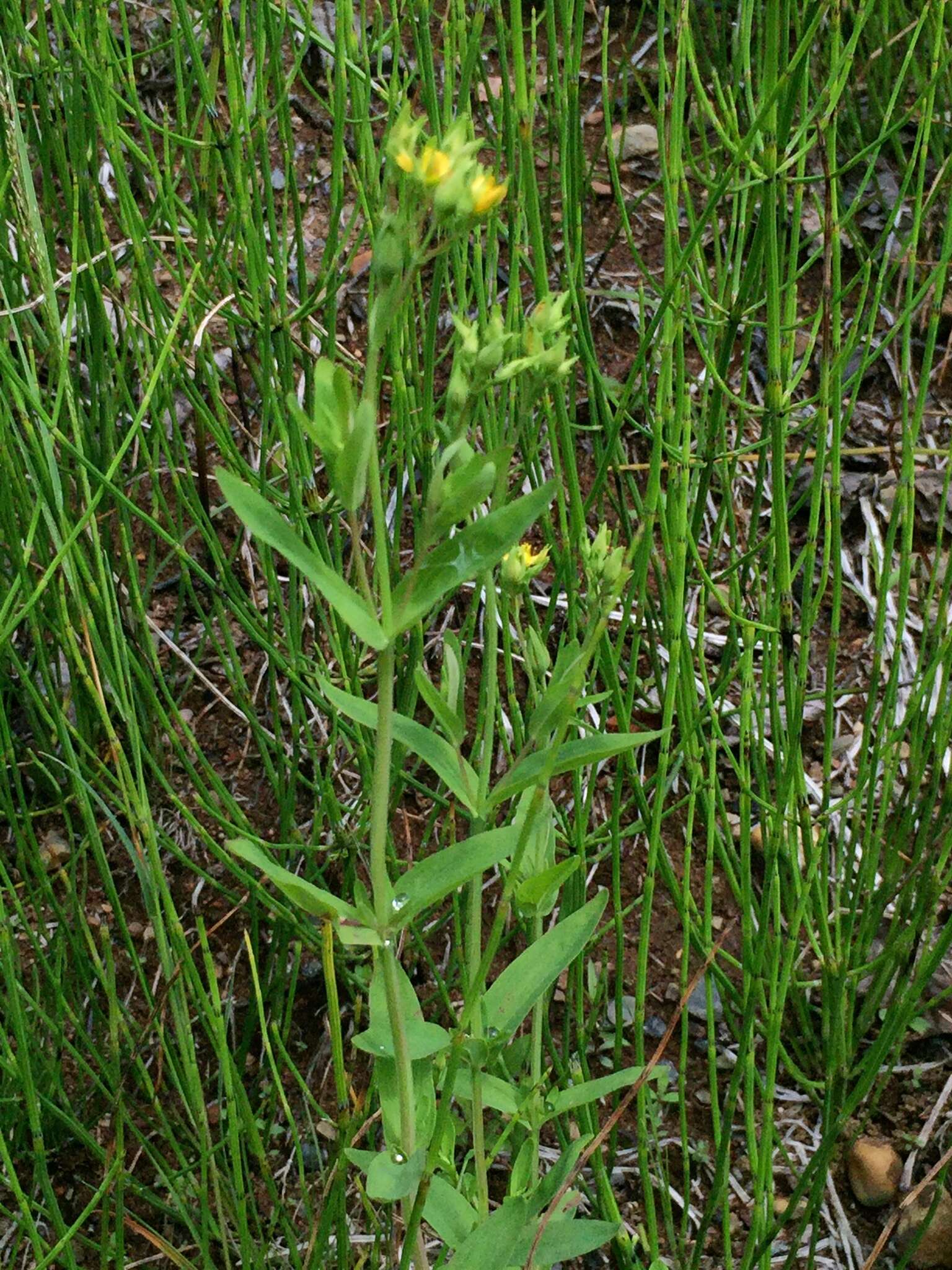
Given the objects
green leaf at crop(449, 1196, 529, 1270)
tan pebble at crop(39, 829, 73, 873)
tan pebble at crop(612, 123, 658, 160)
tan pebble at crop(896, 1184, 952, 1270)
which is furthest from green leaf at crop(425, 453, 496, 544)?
tan pebble at crop(612, 123, 658, 160)

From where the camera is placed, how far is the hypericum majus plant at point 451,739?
0.71m

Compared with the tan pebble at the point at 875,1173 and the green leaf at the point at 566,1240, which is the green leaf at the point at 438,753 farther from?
the tan pebble at the point at 875,1173

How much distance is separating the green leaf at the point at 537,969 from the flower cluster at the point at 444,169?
0.52m

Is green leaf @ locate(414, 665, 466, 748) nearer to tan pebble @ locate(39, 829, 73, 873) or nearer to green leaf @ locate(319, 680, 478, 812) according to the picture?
green leaf @ locate(319, 680, 478, 812)

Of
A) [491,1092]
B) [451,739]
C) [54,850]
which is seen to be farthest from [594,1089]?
[54,850]

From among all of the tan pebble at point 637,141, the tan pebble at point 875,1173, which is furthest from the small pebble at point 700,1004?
the tan pebble at point 637,141

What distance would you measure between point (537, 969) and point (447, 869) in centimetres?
17

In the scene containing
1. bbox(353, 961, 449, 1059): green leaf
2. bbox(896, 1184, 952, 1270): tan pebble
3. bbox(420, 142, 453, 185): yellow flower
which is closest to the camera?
bbox(420, 142, 453, 185): yellow flower

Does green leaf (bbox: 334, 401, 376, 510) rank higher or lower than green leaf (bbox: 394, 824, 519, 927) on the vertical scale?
higher

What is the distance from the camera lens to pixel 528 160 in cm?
116

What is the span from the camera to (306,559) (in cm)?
73

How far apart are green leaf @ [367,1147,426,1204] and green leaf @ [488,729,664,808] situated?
265 millimetres

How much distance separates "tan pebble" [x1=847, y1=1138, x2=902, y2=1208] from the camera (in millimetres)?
1524

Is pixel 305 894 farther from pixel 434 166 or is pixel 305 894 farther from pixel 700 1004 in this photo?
pixel 700 1004
